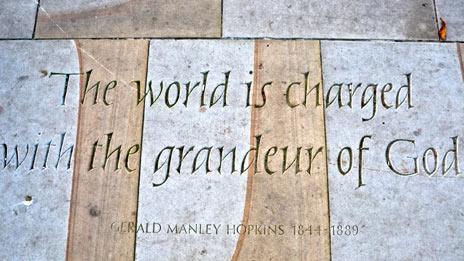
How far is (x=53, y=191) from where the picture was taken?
333 centimetres

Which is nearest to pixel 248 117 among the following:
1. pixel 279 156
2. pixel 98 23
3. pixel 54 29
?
pixel 279 156

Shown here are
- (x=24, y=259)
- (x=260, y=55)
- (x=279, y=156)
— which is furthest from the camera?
(x=260, y=55)

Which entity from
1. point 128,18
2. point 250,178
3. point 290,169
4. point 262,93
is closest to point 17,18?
point 128,18

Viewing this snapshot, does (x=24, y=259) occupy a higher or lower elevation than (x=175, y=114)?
lower

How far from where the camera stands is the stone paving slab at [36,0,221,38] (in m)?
3.74

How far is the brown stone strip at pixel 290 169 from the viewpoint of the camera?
3.21 m

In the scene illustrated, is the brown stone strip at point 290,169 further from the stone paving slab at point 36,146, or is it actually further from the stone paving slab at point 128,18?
the stone paving slab at point 36,146

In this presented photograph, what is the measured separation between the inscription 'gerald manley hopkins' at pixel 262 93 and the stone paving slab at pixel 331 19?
0.38 m

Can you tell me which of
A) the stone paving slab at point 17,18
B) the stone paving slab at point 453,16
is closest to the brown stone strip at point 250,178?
the stone paving slab at point 453,16

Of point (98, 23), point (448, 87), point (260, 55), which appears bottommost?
point (448, 87)

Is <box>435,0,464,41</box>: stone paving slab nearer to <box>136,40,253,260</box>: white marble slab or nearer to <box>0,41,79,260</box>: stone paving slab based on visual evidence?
<box>136,40,253,260</box>: white marble slab

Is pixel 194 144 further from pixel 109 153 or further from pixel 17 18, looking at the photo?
pixel 17 18

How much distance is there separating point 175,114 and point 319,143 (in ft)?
3.47

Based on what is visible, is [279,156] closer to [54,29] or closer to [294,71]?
[294,71]
